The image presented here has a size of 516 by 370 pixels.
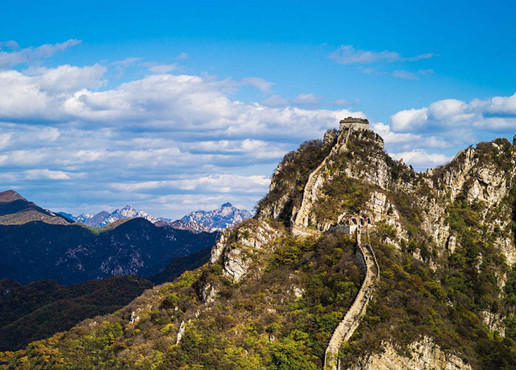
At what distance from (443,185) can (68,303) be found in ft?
338

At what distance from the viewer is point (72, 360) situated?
8731 cm

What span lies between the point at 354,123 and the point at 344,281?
43.8m

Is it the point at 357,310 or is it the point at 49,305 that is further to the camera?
the point at 49,305

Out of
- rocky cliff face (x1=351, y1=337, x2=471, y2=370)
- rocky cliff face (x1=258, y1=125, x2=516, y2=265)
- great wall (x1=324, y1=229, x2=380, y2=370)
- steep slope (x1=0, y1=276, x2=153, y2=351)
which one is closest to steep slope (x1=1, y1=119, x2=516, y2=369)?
rocky cliff face (x1=351, y1=337, x2=471, y2=370)

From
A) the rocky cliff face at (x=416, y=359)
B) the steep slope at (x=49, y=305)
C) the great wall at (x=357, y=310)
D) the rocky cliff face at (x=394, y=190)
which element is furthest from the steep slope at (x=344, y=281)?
the steep slope at (x=49, y=305)

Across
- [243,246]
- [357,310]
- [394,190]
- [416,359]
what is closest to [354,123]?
[394,190]

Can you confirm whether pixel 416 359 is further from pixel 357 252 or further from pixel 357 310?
pixel 357 252

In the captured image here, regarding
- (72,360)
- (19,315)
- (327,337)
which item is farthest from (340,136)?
(19,315)

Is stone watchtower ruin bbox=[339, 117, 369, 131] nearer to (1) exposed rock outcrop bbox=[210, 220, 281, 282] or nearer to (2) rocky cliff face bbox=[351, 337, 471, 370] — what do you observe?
(1) exposed rock outcrop bbox=[210, 220, 281, 282]

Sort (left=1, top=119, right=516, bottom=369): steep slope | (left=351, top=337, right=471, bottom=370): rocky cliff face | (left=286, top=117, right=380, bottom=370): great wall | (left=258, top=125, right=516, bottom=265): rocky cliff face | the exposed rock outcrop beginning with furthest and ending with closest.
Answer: (left=258, top=125, right=516, bottom=265): rocky cliff face, the exposed rock outcrop, (left=1, top=119, right=516, bottom=369): steep slope, (left=286, top=117, right=380, bottom=370): great wall, (left=351, top=337, right=471, bottom=370): rocky cliff face

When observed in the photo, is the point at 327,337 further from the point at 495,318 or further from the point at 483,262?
the point at 483,262

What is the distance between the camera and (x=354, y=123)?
112375 millimetres

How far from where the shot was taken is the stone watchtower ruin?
11238cm

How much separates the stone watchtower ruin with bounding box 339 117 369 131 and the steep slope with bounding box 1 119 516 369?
0.43 metres
